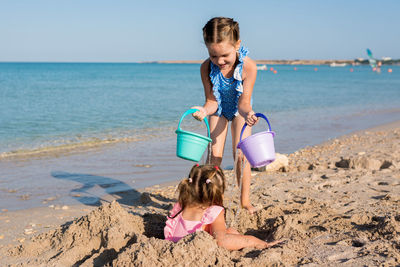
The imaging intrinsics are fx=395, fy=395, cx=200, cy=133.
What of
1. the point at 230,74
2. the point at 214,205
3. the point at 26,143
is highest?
the point at 230,74

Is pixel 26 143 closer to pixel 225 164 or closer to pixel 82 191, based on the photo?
pixel 82 191

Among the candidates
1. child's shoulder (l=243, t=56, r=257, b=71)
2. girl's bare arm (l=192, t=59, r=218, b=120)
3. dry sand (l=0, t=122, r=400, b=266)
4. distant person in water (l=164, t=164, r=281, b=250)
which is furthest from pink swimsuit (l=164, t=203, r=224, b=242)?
child's shoulder (l=243, t=56, r=257, b=71)

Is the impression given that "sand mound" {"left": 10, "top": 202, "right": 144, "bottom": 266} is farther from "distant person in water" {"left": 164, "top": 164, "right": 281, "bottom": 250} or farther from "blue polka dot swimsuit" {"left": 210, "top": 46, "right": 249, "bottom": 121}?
"blue polka dot swimsuit" {"left": 210, "top": 46, "right": 249, "bottom": 121}

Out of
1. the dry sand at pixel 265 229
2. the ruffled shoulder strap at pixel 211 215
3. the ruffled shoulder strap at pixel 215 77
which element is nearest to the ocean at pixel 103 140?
the dry sand at pixel 265 229

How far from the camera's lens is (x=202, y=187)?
2.89 m

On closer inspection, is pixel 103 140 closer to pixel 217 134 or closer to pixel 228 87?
pixel 217 134

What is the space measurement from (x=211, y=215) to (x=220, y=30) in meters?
1.46

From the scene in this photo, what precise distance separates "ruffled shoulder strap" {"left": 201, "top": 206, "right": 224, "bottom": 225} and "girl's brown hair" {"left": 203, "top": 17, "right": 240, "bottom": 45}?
1.34 m

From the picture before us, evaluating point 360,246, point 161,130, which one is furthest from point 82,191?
point 161,130

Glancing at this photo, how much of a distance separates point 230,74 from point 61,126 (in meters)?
7.86

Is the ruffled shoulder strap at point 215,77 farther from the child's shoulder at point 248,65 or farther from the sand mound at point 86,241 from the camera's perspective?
the sand mound at point 86,241

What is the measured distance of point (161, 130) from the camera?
996 cm

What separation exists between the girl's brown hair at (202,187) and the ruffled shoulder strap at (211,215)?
0.06 metres

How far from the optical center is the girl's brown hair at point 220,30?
10.4 ft
